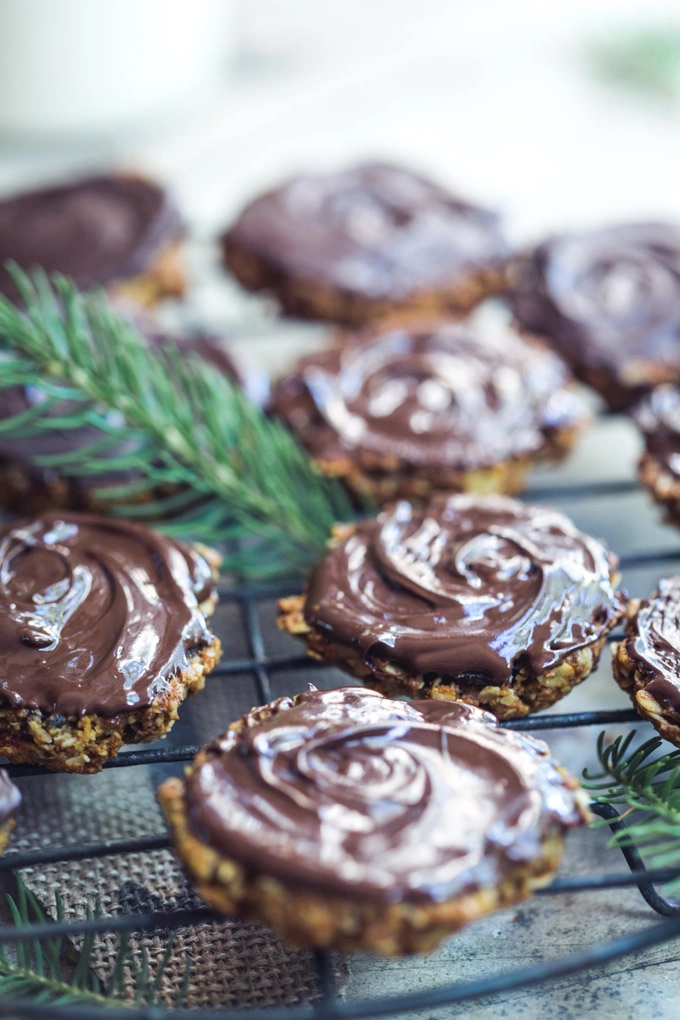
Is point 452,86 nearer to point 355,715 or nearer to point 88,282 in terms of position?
point 88,282

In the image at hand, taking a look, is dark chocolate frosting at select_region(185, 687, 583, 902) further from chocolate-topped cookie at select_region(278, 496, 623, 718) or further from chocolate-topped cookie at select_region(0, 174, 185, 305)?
chocolate-topped cookie at select_region(0, 174, 185, 305)

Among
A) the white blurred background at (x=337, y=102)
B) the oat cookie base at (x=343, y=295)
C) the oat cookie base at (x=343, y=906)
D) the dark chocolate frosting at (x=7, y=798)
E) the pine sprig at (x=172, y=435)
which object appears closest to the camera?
the oat cookie base at (x=343, y=906)

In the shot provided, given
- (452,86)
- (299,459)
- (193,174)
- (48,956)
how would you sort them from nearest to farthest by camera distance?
(48,956) → (299,459) → (193,174) → (452,86)

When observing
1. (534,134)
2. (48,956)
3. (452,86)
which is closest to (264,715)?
(48,956)

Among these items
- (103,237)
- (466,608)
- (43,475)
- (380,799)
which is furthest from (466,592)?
(103,237)

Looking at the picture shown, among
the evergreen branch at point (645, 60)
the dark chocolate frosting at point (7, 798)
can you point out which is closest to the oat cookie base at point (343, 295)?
the dark chocolate frosting at point (7, 798)

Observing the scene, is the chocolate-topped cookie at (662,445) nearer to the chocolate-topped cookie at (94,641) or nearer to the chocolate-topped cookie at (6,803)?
the chocolate-topped cookie at (94,641)
